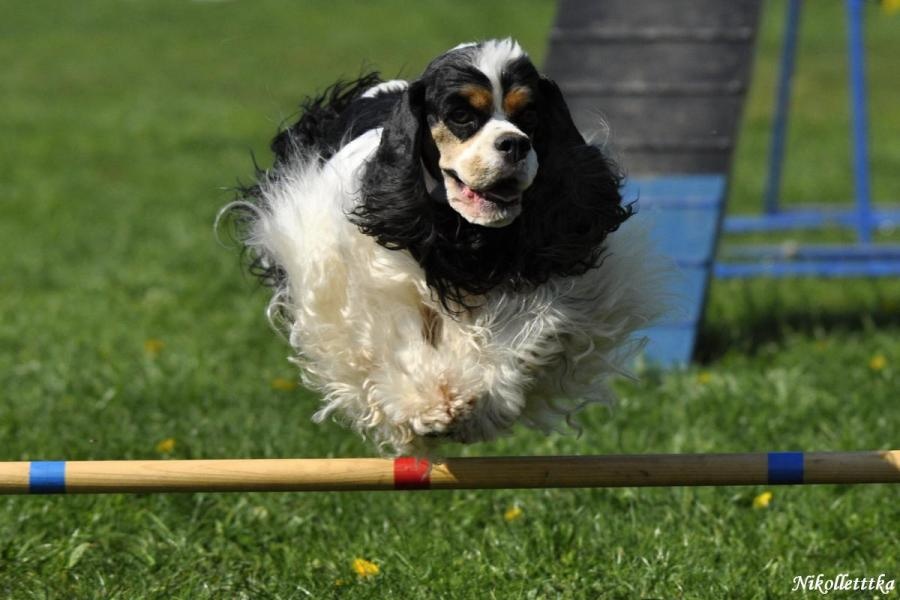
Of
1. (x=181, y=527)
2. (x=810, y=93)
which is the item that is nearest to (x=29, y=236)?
(x=181, y=527)

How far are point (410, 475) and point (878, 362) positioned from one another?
11.4ft

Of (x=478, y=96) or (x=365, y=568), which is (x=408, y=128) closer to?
(x=478, y=96)

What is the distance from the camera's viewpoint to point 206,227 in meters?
10.0

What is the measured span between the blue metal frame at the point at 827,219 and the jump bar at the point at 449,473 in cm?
454

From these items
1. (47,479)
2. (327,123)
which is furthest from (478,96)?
(47,479)

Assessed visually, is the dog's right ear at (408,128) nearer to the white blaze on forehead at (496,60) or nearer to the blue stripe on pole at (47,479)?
the white blaze on forehead at (496,60)

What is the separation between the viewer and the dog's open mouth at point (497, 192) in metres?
3.59

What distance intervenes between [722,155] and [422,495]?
118 inches

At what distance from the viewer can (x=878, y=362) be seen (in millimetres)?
6562

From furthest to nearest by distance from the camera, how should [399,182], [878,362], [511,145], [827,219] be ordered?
[827,219] < [878,362] < [399,182] < [511,145]

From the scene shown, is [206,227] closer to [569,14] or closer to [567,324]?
[569,14]

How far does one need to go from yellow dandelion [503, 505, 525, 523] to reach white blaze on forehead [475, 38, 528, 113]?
153cm

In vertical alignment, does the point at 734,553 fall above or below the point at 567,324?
below

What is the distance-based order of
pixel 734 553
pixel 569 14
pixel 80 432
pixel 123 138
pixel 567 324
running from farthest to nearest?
pixel 123 138, pixel 569 14, pixel 80 432, pixel 734 553, pixel 567 324
